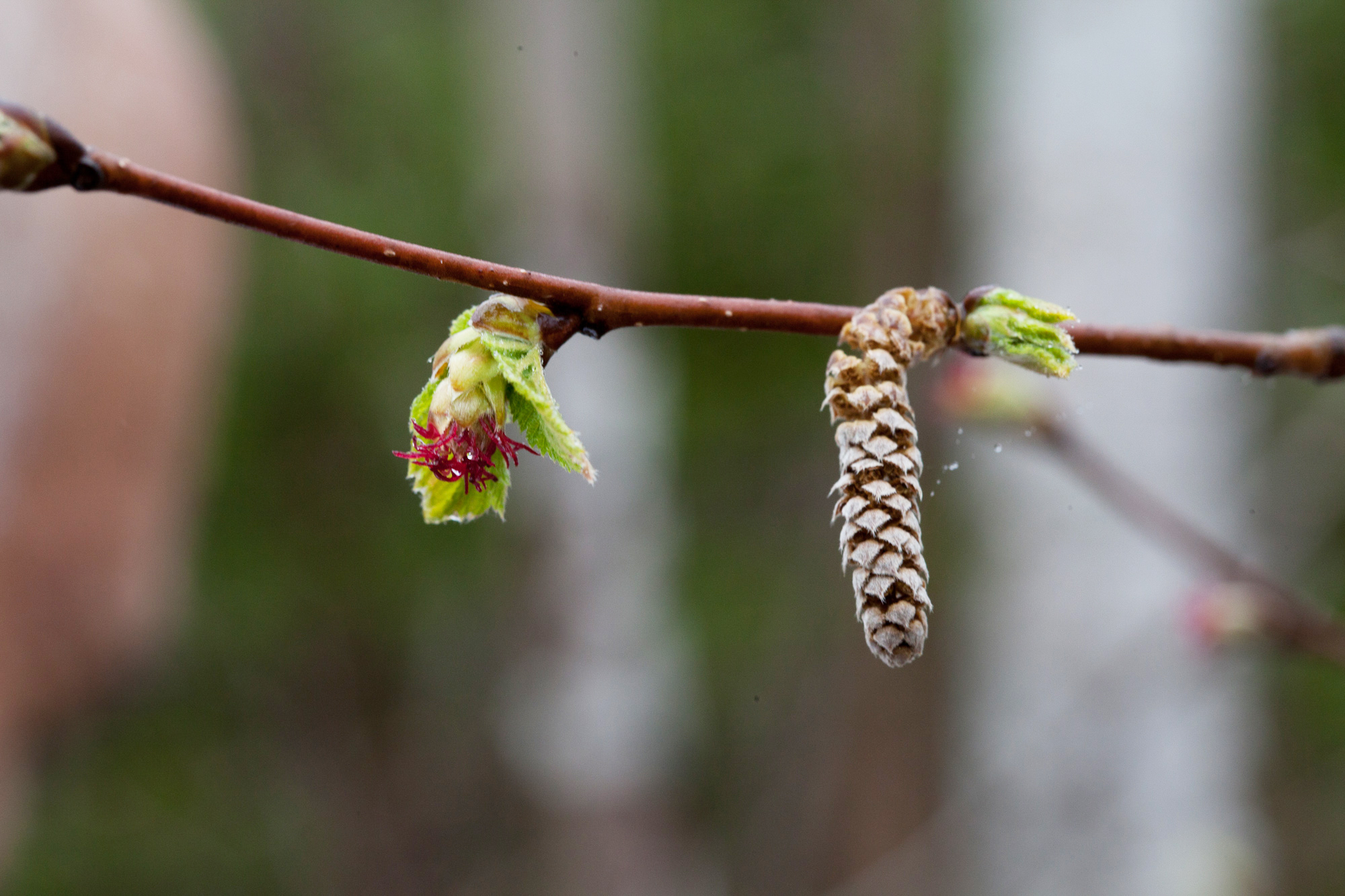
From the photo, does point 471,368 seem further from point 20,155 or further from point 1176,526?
point 1176,526

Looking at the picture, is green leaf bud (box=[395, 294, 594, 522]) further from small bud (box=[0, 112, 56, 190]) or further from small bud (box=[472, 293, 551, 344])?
small bud (box=[0, 112, 56, 190])

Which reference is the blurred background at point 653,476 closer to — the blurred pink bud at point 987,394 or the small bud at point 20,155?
the blurred pink bud at point 987,394

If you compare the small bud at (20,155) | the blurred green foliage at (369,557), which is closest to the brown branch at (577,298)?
the small bud at (20,155)

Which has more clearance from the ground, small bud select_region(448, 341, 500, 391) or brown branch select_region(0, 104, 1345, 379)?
brown branch select_region(0, 104, 1345, 379)

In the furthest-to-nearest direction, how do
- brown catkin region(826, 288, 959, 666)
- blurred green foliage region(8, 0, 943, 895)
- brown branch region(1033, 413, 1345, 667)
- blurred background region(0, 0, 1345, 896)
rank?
blurred green foliage region(8, 0, 943, 895)
blurred background region(0, 0, 1345, 896)
brown branch region(1033, 413, 1345, 667)
brown catkin region(826, 288, 959, 666)

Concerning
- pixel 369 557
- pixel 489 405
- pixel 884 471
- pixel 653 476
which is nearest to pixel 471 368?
pixel 489 405

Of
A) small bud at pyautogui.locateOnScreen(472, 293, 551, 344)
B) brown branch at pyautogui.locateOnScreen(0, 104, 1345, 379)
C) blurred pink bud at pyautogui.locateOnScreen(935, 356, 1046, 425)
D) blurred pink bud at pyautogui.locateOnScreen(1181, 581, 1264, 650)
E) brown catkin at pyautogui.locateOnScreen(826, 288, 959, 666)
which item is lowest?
blurred pink bud at pyautogui.locateOnScreen(1181, 581, 1264, 650)

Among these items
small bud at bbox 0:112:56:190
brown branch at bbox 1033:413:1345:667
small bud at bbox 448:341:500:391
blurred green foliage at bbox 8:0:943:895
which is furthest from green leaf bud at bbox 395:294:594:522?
blurred green foliage at bbox 8:0:943:895
